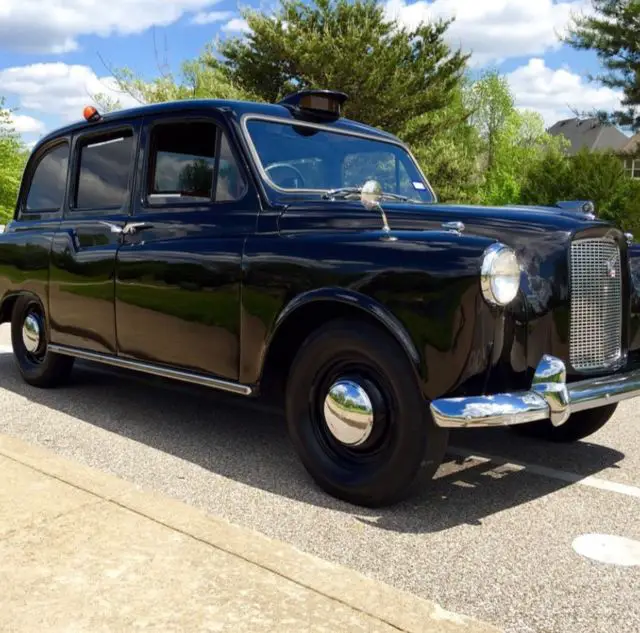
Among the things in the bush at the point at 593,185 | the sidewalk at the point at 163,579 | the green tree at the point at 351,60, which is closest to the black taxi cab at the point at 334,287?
the sidewalk at the point at 163,579

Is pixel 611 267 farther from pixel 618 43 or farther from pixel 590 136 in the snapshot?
pixel 590 136

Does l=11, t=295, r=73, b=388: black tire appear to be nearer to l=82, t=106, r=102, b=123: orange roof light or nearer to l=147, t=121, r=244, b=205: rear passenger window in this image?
l=82, t=106, r=102, b=123: orange roof light

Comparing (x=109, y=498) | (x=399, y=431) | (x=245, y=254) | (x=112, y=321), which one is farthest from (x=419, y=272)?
(x=112, y=321)

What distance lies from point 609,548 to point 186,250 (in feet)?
8.28

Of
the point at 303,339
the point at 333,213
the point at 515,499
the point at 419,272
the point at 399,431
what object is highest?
the point at 333,213

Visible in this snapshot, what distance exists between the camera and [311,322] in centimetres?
376

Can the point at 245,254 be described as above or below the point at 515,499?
above

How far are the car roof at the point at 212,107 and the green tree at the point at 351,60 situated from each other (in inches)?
826

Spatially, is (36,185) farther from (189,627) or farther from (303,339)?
(189,627)

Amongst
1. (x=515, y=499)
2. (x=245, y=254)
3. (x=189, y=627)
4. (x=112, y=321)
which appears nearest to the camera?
(x=189, y=627)

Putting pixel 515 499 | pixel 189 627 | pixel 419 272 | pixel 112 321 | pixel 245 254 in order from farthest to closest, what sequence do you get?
pixel 112 321 < pixel 245 254 < pixel 515 499 < pixel 419 272 < pixel 189 627

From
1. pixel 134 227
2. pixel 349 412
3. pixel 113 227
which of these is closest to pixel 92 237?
pixel 113 227

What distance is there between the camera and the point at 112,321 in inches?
184

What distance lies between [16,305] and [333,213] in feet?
10.5
